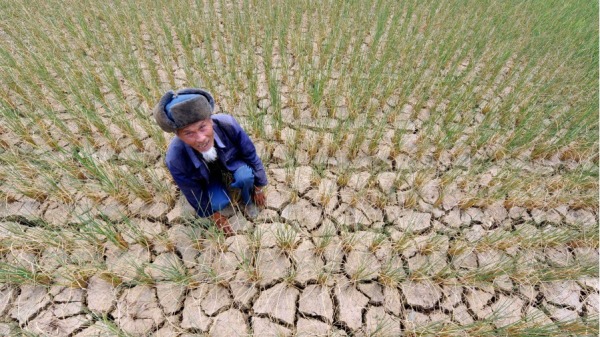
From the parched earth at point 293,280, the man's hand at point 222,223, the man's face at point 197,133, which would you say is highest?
the man's face at point 197,133

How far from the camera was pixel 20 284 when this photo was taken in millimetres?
1624

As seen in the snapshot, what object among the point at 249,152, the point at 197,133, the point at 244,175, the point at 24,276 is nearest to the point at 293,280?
the point at 244,175

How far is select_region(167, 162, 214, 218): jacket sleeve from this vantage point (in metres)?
1.53

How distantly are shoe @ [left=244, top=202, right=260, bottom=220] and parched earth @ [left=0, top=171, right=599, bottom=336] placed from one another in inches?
1.9

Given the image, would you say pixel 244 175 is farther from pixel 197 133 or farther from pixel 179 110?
pixel 179 110

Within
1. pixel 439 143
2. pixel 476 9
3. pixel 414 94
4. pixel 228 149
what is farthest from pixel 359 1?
pixel 228 149

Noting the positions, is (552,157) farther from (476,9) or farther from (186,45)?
(186,45)

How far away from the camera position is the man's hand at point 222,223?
1.78 metres

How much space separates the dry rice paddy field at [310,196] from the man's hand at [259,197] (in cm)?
6

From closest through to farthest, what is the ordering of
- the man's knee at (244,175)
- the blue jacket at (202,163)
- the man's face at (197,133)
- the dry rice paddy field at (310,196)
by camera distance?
the man's face at (197,133) → the blue jacket at (202,163) → the dry rice paddy field at (310,196) → the man's knee at (244,175)

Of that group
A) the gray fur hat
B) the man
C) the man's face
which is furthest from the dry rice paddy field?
the gray fur hat

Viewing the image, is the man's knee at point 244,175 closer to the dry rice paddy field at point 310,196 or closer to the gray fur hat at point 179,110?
the dry rice paddy field at point 310,196

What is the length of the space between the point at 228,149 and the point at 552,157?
2.59m

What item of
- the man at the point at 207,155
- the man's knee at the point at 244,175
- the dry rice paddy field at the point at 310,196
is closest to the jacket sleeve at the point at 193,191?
the man at the point at 207,155
